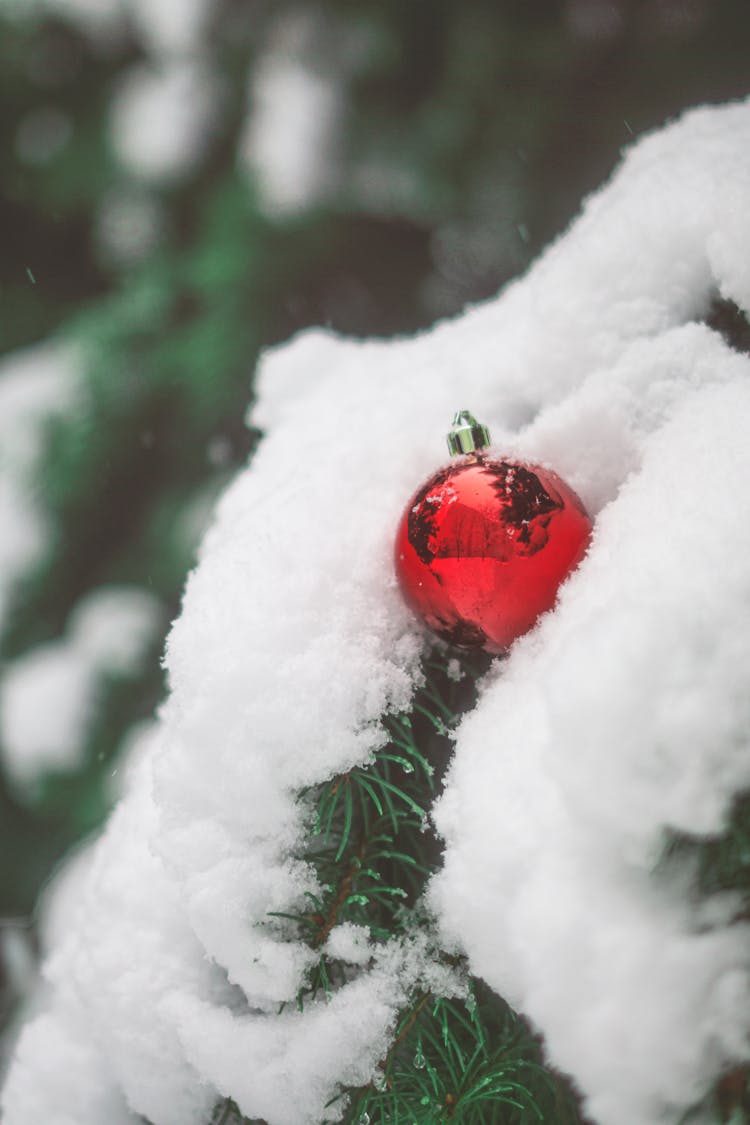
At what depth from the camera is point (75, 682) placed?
55.7 inches

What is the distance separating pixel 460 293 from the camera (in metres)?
1.36

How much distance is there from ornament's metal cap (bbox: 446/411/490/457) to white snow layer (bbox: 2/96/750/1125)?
0.18 ft

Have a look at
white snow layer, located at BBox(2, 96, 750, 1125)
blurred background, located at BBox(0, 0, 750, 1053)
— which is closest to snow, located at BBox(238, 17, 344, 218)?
blurred background, located at BBox(0, 0, 750, 1053)

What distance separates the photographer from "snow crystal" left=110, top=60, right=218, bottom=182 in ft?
4.35

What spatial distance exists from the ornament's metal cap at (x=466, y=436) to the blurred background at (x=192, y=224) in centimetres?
84

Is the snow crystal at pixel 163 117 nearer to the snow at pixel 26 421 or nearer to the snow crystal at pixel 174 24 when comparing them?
the snow crystal at pixel 174 24

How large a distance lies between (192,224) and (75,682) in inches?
35.2

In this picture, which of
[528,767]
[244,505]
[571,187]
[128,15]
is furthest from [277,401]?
[128,15]

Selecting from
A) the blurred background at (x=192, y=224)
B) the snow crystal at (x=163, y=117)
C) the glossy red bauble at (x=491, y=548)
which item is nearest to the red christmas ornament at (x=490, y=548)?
the glossy red bauble at (x=491, y=548)

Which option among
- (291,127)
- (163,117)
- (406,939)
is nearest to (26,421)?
(163,117)

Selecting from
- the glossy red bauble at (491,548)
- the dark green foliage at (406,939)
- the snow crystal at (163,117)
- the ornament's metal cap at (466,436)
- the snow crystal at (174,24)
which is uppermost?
the snow crystal at (174,24)

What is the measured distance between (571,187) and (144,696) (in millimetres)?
1210

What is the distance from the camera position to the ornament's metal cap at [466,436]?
0.54 meters

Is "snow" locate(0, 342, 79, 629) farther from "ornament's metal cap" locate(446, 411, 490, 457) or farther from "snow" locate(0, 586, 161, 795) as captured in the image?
"ornament's metal cap" locate(446, 411, 490, 457)
